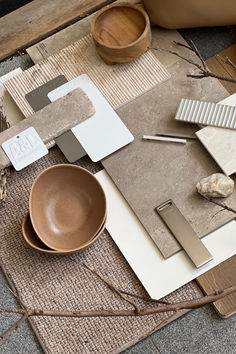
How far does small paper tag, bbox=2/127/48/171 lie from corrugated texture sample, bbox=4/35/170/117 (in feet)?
0.28

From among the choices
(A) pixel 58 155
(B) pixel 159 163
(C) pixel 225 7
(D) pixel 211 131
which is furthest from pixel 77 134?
(C) pixel 225 7

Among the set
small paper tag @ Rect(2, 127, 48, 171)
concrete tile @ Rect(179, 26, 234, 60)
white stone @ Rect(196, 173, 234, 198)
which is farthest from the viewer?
concrete tile @ Rect(179, 26, 234, 60)

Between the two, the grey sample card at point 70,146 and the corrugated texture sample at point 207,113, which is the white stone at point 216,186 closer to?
the corrugated texture sample at point 207,113

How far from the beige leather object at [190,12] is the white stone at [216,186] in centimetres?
40

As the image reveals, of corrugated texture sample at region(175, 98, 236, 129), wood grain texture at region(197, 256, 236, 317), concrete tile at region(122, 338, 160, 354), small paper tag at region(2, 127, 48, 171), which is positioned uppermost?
small paper tag at region(2, 127, 48, 171)

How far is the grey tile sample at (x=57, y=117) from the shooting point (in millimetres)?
1369

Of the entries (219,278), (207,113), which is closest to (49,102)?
(207,113)

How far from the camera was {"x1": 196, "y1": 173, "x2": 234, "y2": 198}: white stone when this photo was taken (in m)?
1.25

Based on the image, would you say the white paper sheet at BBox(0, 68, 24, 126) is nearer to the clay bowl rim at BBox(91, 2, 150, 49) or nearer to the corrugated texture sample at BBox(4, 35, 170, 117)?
the corrugated texture sample at BBox(4, 35, 170, 117)

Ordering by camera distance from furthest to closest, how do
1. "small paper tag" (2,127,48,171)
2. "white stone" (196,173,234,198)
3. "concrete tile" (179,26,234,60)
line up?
1. "concrete tile" (179,26,234,60)
2. "small paper tag" (2,127,48,171)
3. "white stone" (196,173,234,198)

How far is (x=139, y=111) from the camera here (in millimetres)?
1391

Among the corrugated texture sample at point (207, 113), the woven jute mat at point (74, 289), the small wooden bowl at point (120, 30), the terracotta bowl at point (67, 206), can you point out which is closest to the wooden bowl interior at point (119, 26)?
the small wooden bowl at point (120, 30)

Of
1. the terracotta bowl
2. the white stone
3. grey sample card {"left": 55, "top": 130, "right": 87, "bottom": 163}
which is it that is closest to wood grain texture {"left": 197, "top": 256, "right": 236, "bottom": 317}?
the white stone

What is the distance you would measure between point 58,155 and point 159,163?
0.25m
